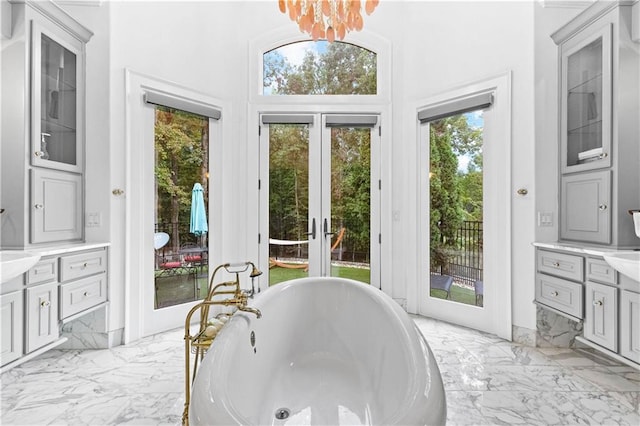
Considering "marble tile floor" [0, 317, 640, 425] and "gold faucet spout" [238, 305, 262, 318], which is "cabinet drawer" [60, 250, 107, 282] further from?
"gold faucet spout" [238, 305, 262, 318]

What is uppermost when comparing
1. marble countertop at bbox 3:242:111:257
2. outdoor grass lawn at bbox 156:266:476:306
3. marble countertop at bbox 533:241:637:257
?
marble countertop at bbox 533:241:637:257

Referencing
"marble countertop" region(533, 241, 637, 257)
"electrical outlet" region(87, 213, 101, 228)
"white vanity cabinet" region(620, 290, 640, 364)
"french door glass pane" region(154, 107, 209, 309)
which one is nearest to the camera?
"white vanity cabinet" region(620, 290, 640, 364)

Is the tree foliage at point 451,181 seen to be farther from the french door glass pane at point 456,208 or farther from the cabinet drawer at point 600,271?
the cabinet drawer at point 600,271

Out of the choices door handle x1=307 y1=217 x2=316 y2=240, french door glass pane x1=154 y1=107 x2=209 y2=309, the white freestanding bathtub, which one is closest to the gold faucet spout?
the white freestanding bathtub

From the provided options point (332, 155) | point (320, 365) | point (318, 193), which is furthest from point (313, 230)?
point (320, 365)

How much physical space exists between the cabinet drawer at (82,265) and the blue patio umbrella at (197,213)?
77 cm

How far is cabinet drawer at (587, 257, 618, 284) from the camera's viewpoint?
200 centimetres

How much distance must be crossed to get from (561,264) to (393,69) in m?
2.40

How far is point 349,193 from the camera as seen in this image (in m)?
3.51

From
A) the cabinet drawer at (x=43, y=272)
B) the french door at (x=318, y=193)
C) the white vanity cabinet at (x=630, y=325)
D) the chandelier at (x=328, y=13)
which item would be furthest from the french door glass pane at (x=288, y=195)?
the white vanity cabinet at (x=630, y=325)

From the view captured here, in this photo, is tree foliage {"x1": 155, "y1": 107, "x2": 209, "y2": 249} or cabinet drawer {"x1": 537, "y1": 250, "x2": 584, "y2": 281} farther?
tree foliage {"x1": 155, "y1": 107, "x2": 209, "y2": 249}

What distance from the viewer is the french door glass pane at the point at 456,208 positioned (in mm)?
3064

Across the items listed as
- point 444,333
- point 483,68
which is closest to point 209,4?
point 483,68

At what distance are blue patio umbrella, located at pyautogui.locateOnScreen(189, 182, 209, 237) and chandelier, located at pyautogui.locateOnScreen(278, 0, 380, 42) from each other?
1.79 metres
